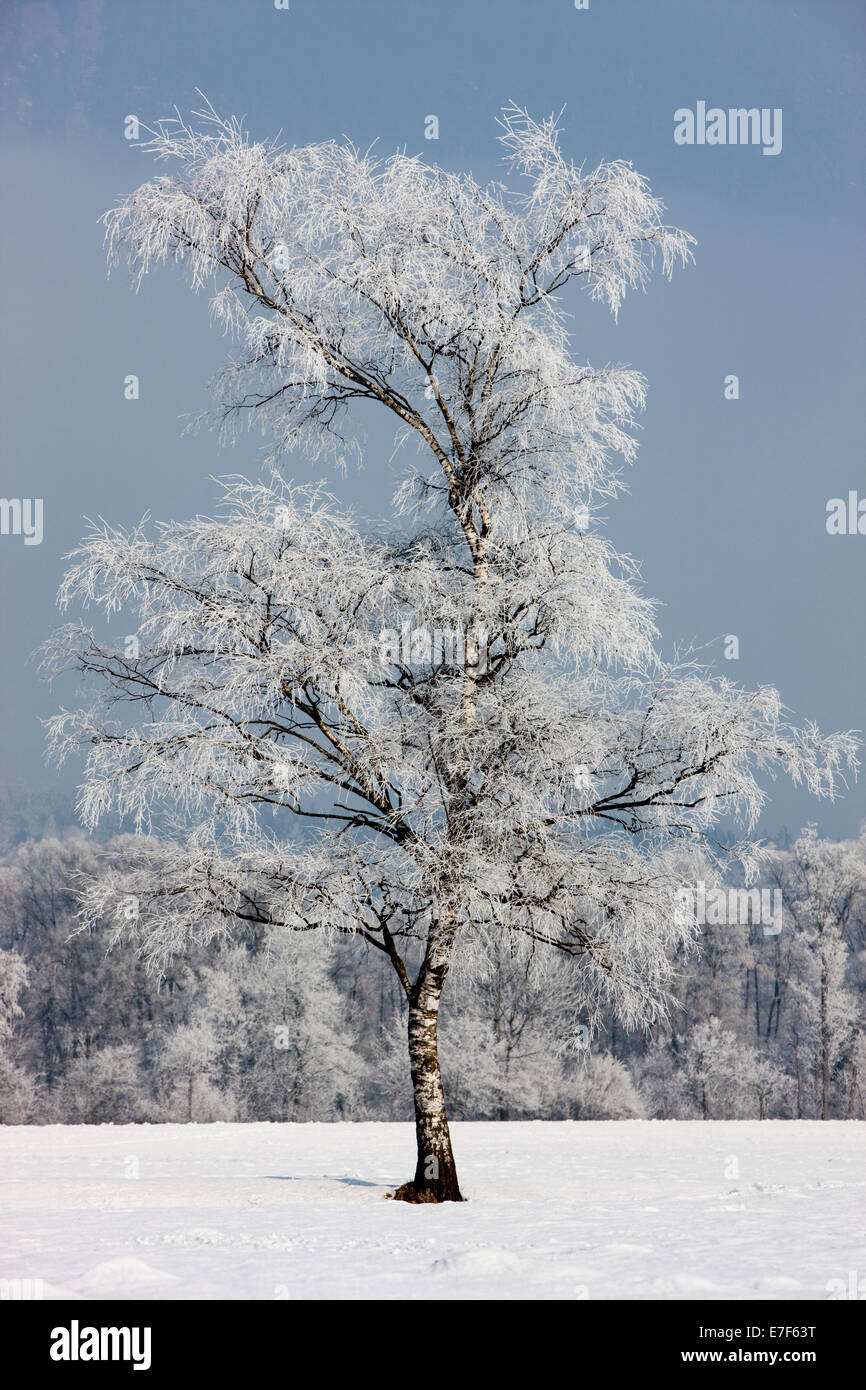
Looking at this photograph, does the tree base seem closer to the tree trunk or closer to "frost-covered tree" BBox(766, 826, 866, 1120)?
the tree trunk

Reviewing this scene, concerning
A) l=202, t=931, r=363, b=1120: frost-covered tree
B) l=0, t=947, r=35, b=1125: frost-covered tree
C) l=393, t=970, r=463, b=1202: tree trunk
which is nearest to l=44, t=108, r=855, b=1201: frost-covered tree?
l=393, t=970, r=463, b=1202: tree trunk

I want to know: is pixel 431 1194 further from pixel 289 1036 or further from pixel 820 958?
pixel 820 958

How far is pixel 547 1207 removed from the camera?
10.5m

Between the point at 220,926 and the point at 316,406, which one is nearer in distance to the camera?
the point at 220,926

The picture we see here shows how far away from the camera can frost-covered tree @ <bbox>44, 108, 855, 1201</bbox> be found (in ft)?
33.9

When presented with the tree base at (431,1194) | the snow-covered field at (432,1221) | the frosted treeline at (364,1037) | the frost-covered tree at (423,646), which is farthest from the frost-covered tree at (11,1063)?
the tree base at (431,1194)

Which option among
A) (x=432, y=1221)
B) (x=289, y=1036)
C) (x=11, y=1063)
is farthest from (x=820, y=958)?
(x=432, y=1221)

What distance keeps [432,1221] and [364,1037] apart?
126ft

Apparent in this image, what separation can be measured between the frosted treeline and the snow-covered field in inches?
710
